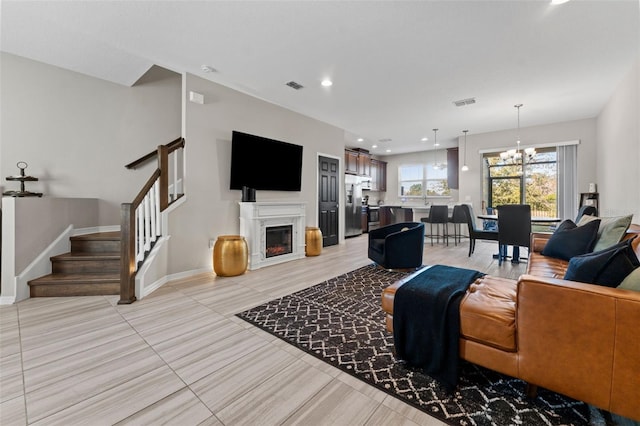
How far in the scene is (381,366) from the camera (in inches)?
67.9

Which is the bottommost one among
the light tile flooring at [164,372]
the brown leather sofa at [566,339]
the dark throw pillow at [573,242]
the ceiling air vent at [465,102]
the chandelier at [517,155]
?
the light tile flooring at [164,372]

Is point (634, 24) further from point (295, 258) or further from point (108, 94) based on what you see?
point (108, 94)

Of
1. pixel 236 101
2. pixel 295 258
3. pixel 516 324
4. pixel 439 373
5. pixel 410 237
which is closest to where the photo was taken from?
pixel 516 324

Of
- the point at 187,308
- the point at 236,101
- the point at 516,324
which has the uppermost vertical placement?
the point at 236,101

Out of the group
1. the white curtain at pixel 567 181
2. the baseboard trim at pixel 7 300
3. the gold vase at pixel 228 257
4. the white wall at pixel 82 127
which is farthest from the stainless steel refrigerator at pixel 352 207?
the baseboard trim at pixel 7 300

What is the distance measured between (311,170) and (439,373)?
15.0 feet

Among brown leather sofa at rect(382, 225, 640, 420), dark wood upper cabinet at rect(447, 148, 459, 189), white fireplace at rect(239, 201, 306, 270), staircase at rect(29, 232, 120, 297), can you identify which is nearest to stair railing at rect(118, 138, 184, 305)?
staircase at rect(29, 232, 120, 297)

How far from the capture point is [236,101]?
425 centimetres

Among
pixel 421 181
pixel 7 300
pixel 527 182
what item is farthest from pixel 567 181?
pixel 7 300

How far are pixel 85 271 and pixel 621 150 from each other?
7551 millimetres

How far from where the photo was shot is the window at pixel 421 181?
8.96 meters

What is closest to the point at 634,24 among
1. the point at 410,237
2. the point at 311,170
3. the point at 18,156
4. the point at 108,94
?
the point at 410,237

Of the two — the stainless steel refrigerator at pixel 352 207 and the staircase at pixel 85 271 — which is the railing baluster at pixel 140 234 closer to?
the staircase at pixel 85 271

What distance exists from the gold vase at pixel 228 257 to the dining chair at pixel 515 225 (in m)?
4.19
